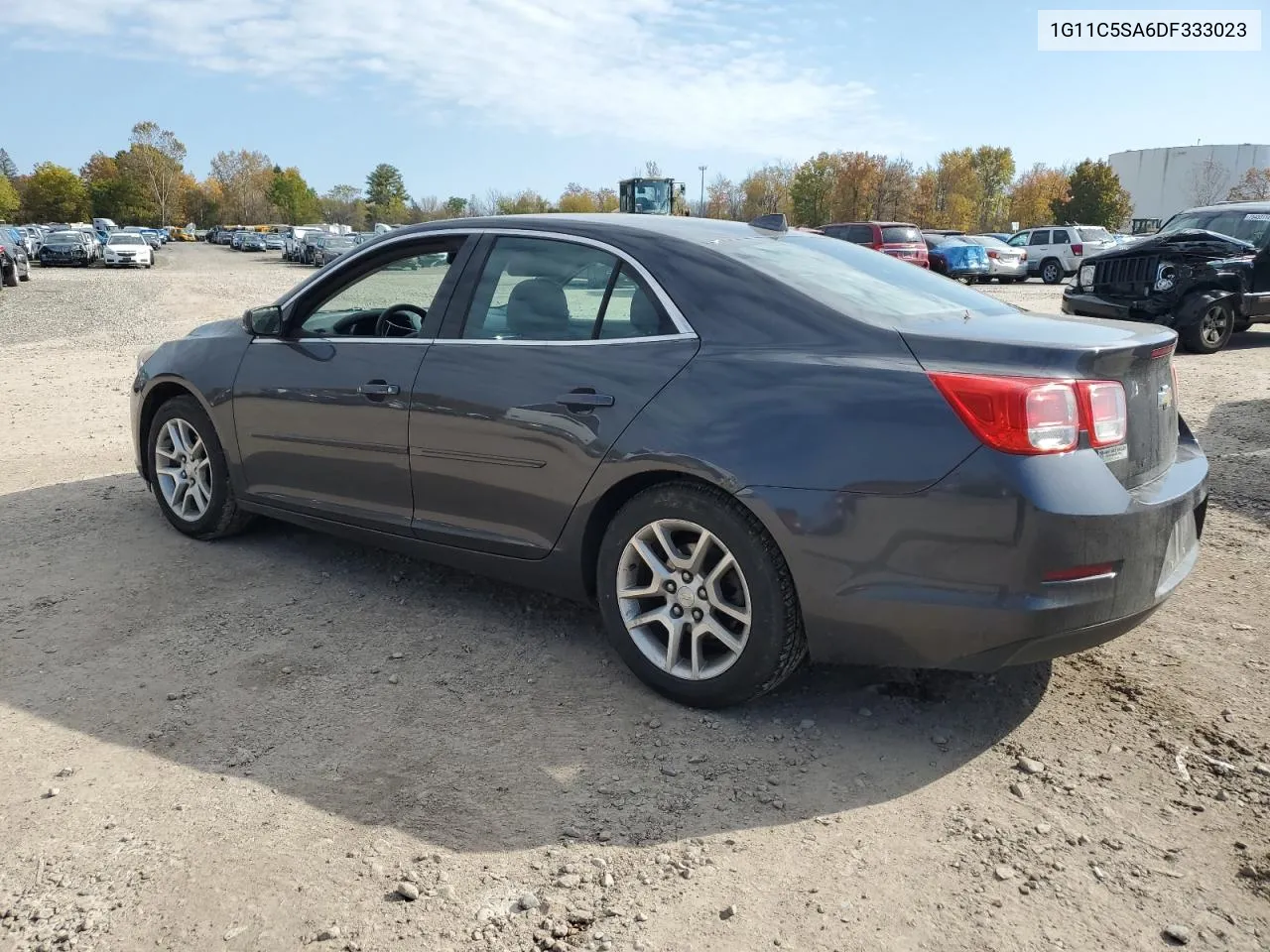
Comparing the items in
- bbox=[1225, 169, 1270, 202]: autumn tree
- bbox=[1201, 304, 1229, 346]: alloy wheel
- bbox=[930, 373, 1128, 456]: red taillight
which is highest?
bbox=[1225, 169, 1270, 202]: autumn tree

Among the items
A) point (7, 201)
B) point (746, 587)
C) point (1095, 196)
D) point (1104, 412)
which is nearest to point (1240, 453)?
point (1104, 412)

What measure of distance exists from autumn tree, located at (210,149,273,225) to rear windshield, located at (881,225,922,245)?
122m

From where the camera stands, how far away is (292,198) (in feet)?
433

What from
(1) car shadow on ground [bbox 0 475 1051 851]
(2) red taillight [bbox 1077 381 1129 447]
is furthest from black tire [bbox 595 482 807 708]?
(2) red taillight [bbox 1077 381 1129 447]

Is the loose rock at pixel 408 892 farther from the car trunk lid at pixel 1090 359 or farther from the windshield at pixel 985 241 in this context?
the windshield at pixel 985 241

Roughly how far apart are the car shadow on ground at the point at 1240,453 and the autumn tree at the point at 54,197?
134004 mm

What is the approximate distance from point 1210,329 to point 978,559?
458 inches

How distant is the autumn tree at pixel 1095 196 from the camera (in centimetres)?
6875

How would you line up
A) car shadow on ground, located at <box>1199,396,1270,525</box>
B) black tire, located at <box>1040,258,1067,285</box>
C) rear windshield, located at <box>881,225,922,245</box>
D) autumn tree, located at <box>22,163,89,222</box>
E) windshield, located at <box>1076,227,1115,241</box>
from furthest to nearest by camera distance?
autumn tree, located at <box>22,163,89,222</box> → black tire, located at <box>1040,258,1067,285</box> → windshield, located at <box>1076,227,1115,241</box> → rear windshield, located at <box>881,225,922,245</box> → car shadow on ground, located at <box>1199,396,1270,525</box>

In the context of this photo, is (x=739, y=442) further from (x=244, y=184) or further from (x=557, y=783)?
(x=244, y=184)

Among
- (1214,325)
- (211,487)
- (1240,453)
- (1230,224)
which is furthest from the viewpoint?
(1230,224)

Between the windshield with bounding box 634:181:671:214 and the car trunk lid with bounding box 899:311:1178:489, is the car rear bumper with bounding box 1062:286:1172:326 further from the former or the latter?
the windshield with bounding box 634:181:671:214

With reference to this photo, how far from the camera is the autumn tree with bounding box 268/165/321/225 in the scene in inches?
→ 5182

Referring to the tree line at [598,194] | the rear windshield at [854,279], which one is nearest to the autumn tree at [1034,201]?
the tree line at [598,194]
